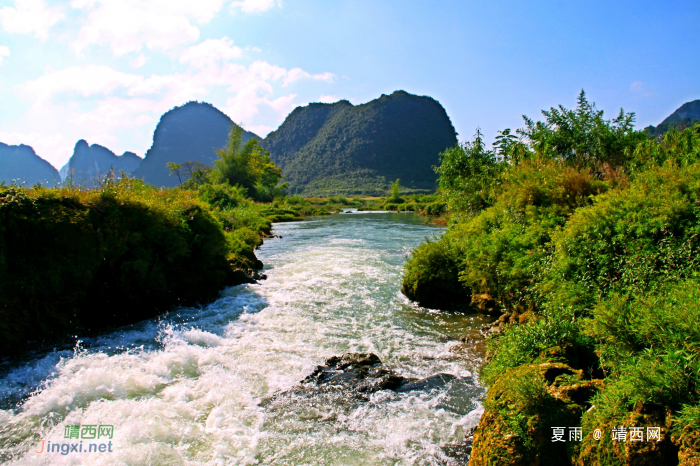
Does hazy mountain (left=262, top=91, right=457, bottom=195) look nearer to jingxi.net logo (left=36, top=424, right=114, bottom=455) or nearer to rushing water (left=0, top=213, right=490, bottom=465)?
rushing water (left=0, top=213, right=490, bottom=465)

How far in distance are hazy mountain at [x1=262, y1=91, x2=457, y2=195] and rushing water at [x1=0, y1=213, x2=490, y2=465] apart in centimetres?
12541

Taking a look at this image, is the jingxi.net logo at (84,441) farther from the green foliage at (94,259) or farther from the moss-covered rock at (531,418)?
the moss-covered rock at (531,418)

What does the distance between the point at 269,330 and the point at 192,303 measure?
343 centimetres

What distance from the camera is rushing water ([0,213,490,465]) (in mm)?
4445

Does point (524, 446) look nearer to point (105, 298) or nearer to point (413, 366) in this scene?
point (413, 366)

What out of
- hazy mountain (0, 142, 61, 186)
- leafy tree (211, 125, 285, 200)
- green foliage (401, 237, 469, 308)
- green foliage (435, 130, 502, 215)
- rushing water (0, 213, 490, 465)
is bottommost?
rushing water (0, 213, 490, 465)

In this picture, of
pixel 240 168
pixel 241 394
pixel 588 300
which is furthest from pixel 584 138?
pixel 240 168

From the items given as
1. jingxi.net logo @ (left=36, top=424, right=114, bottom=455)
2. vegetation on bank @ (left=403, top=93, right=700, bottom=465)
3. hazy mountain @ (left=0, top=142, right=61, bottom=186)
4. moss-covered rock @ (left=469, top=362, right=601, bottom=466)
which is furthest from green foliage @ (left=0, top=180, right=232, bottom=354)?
hazy mountain @ (left=0, top=142, right=61, bottom=186)

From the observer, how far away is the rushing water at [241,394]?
4.45m

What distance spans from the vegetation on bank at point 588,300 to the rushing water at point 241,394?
103cm

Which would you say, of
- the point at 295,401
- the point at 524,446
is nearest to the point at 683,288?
the point at 524,446

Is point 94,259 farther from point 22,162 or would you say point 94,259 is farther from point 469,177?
point 22,162

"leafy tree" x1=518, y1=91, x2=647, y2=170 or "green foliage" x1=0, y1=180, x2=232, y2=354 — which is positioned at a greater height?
"leafy tree" x1=518, y1=91, x2=647, y2=170

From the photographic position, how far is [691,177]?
579 centimetres
